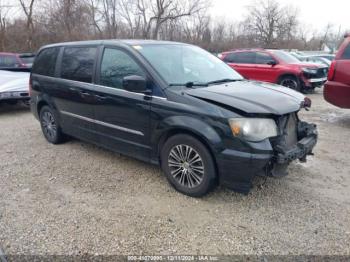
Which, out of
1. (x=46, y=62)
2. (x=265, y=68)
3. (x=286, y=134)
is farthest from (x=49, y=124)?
(x=265, y=68)

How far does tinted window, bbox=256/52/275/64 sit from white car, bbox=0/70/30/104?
7.86 metres

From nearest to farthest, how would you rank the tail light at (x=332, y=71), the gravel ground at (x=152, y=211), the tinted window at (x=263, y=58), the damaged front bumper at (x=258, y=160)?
the gravel ground at (x=152, y=211), the damaged front bumper at (x=258, y=160), the tail light at (x=332, y=71), the tinted window at (x=263, y=58)

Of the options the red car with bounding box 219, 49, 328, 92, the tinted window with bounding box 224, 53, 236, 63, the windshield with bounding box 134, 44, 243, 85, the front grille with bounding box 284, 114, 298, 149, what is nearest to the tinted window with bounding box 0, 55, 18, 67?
the tinted window with bounding box 224, 53, 236, 63

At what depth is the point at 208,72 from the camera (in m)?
3.94

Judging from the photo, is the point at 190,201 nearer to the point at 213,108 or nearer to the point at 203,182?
the point at 203,182

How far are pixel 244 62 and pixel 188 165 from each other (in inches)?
356

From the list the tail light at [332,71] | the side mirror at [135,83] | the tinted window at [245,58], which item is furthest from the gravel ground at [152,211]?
the tinted window at [245,58]

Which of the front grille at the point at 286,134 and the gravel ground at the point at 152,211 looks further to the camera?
the front grille at the point at 286,134

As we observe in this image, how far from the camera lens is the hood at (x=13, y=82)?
7336 mm

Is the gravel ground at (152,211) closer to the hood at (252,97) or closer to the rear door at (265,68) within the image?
the hood at (252,97)

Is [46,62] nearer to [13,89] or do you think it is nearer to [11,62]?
[13,89]

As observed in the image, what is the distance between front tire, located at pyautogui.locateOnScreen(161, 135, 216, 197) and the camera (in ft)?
10.2

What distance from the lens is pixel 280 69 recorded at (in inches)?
407

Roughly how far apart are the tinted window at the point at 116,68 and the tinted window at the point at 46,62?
1.37 metres
